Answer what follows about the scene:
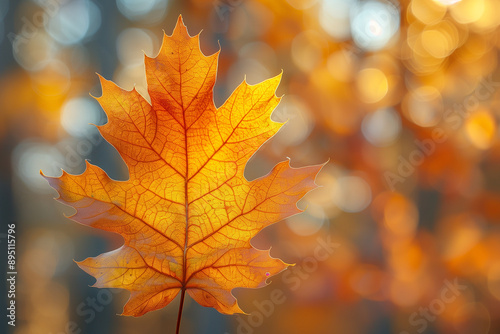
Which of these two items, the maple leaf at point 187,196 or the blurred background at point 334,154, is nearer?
the maple leaf at point 187,196

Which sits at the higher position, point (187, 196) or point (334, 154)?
point (334, 154)

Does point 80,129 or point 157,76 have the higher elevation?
point 80,129

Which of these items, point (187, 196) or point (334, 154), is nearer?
point (187, 196)

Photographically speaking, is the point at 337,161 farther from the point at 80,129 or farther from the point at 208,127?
the point at 208,127

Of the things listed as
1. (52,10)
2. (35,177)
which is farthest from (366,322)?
(52,10)

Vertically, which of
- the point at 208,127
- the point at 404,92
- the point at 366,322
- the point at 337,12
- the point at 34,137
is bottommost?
the point at 208,127
